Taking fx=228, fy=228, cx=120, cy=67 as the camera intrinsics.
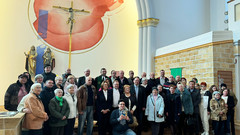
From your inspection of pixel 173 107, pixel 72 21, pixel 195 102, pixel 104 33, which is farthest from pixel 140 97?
pixel 72 21

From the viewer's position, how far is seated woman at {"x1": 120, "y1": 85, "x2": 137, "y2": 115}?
200 inches

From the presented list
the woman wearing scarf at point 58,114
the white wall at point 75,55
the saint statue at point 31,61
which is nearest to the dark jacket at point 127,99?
the woman wearing scarf at point 58,114

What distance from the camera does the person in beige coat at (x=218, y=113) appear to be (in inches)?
224

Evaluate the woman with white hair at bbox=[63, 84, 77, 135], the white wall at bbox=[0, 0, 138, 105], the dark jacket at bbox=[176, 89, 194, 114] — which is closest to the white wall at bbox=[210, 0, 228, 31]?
the white wall at bbox=[0, 0, 138, 105]

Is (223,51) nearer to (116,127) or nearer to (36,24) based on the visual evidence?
(116,127)

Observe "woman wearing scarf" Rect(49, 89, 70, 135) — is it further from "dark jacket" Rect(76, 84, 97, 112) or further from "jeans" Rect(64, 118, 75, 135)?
"dark jacket" Rect(76, 84, 97, 112)

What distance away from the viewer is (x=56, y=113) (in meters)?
4.07

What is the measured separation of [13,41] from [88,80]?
21.3ft

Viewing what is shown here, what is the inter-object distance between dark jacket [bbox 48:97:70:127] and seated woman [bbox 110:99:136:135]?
1011mm

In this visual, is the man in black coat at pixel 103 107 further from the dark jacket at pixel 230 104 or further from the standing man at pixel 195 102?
the dark jacket at pixel 230 104

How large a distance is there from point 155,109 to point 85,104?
5.34ft

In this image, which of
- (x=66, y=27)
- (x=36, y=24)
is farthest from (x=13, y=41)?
(x=66, y=27)

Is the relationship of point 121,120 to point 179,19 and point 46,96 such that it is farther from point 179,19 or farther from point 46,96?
point 179,19

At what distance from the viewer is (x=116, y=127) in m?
4.74
